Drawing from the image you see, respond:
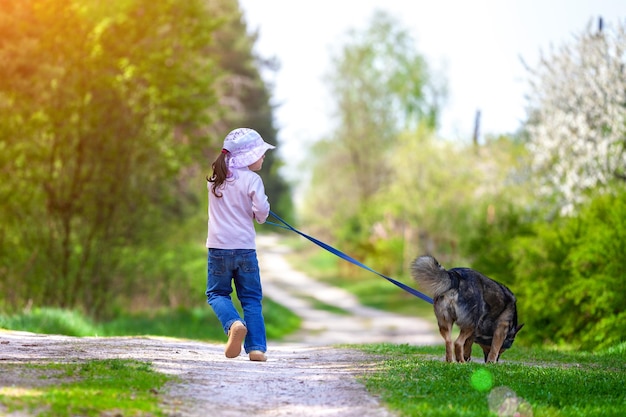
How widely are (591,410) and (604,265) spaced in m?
9.41

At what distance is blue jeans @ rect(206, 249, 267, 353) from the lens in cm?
922

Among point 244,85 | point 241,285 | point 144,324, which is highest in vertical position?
point 244,85

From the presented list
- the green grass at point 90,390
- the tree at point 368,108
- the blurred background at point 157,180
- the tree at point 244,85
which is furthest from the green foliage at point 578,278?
the tree at point 368,108

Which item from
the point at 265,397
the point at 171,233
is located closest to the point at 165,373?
the point at 265,397

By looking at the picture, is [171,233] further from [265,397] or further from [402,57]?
[402,57]

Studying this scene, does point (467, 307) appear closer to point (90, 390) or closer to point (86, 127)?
point (90, 390)

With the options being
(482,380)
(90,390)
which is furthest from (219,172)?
(482,380)

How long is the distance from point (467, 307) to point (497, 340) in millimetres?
805

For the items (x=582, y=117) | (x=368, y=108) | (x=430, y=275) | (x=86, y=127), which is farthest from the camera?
(x=368, y=108)

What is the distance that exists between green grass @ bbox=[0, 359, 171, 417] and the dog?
2617 millimetres

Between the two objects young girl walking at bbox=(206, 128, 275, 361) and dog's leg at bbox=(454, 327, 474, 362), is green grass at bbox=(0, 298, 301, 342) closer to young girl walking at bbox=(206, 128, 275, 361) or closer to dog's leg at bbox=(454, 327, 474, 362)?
young girl walking at bbox=(206, 128, 275, 361)

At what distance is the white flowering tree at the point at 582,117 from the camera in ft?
72.1

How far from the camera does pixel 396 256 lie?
151 feet

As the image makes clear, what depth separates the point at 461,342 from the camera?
A: 29.9ft
